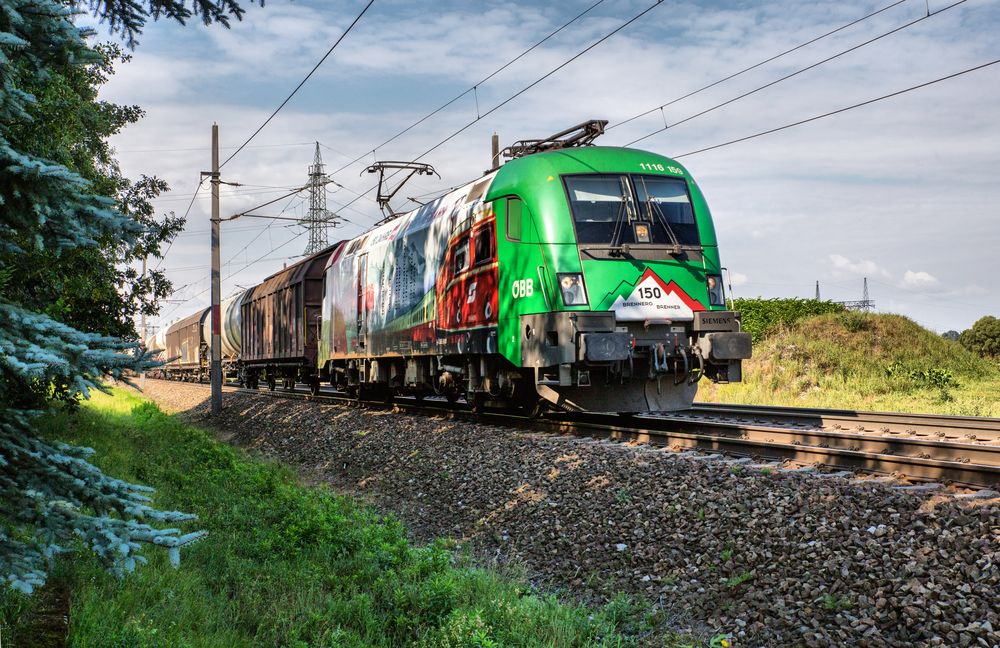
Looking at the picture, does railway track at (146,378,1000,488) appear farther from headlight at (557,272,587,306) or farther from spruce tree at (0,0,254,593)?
spruce tree at (0,0,254,593)

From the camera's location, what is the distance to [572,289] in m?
10.3

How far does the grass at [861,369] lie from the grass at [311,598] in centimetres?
1089

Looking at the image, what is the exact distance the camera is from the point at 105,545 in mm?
2758

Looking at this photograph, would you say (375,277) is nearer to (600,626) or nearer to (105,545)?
(600,626)

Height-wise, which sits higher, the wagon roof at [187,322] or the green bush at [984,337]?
the wagon roof at [187,322]

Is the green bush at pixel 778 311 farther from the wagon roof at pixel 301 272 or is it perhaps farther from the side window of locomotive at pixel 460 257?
the side window of locomotive at pixel 460 257

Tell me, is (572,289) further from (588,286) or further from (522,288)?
(522,288)

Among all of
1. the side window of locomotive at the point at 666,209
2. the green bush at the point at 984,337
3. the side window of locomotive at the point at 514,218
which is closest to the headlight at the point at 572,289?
the side window of locomotive at the point at 514,218

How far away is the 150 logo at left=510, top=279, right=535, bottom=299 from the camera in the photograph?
10586 mm

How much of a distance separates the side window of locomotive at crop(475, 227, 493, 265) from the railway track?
2.47 meters

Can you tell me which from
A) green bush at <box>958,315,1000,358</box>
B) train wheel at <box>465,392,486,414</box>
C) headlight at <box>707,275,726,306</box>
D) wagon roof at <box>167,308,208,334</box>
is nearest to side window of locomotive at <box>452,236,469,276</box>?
train wheel at <box>465,392,486,414</box>

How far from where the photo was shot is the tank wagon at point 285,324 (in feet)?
73.8

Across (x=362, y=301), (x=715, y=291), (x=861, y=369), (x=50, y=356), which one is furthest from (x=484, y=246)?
(x=861, y=369)

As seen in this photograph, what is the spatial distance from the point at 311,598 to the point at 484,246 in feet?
22.3
